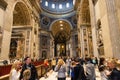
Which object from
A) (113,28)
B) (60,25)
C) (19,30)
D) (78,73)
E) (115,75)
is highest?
(60,25)

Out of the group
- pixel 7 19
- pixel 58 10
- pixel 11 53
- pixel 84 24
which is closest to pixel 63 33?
pixel 58 10

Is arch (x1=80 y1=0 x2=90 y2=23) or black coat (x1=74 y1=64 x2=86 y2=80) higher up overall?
arch (x1=80 y1=0 x2=90 y2=23)

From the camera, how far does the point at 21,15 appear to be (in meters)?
15.5

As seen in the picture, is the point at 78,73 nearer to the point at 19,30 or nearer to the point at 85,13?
the point at 19,30

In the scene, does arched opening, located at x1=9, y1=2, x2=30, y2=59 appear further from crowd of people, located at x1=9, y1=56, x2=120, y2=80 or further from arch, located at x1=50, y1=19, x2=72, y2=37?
arch, located at x1=50, y1=19, x2=72, y2=37

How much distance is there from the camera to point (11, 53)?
49.6 feet

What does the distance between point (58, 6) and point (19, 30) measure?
16.9 m

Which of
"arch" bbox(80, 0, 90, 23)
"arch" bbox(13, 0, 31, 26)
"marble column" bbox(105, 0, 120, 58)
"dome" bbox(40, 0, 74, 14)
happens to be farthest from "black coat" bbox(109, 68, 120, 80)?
"dome" bbox(40, 0, 74, 14)

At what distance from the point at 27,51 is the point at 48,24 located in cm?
1394

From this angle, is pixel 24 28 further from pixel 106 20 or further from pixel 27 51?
pixel 106 20

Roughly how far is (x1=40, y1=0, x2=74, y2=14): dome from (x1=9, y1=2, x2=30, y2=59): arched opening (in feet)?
43.1

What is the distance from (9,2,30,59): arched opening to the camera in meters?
14.9

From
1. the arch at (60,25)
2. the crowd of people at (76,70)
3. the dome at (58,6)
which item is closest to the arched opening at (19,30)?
the crowd of people at (76,70)

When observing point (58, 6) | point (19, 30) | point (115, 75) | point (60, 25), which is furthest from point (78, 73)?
point (60, 25)
